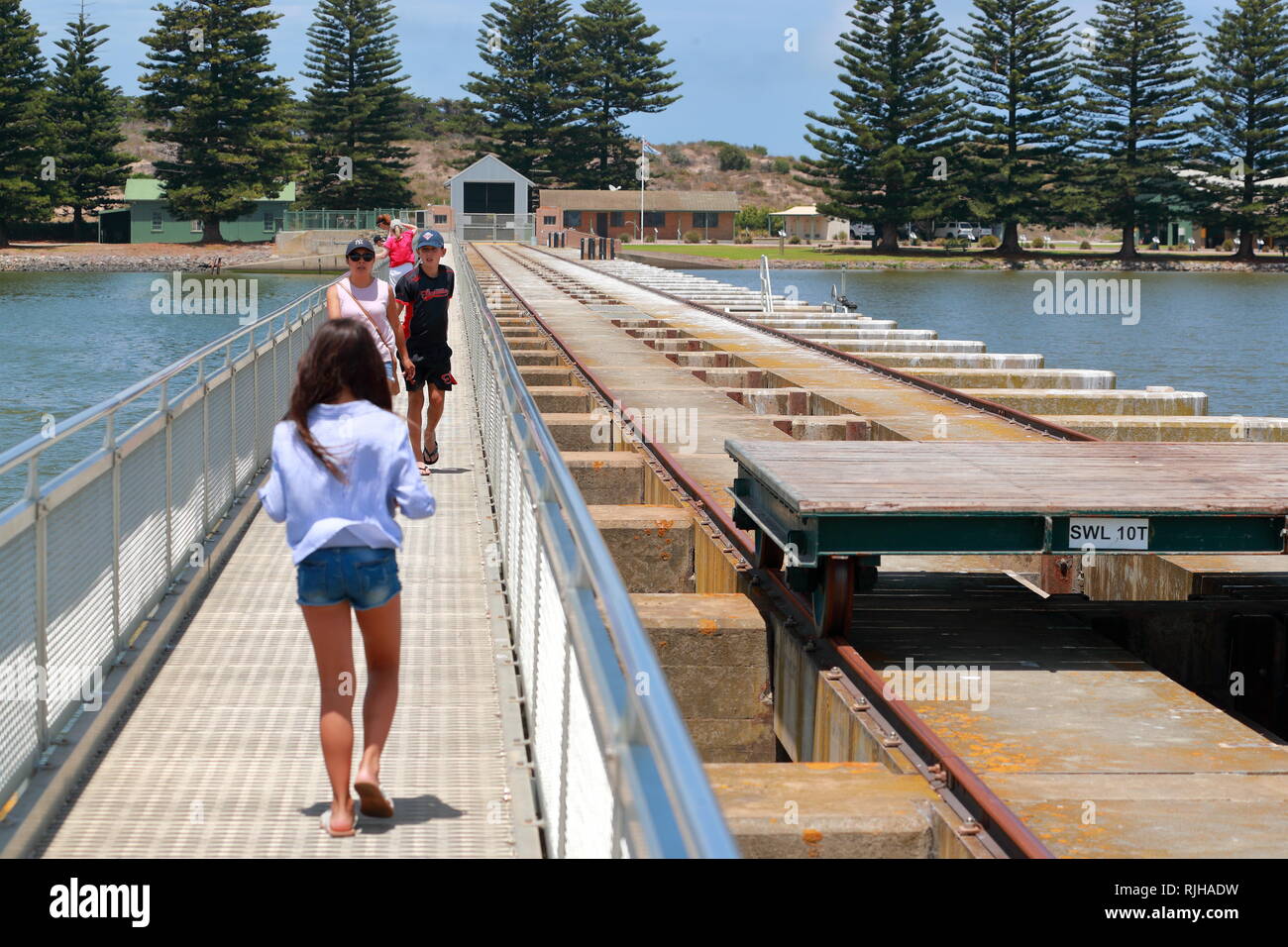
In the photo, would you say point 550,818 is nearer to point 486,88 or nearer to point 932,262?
point 932,262

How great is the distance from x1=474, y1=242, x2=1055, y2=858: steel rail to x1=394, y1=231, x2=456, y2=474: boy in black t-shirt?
8.24ft

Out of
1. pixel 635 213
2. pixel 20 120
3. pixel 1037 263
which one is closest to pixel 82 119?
pixel 20 120

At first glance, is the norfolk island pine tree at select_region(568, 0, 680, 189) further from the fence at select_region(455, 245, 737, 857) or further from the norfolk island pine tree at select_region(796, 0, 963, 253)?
the fence at select_region(455, 245, 737, 857)

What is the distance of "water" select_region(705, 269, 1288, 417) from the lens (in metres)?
53.2

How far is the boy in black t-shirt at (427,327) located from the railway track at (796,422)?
2.44 m

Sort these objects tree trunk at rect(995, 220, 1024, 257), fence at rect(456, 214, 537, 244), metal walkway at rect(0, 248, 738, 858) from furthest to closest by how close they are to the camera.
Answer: tree trunk at rect(995, 220, 1024, 257) < fence at rect(456, 214, 537, 244) < metal walkway at rect(0, 248, 738, 858)

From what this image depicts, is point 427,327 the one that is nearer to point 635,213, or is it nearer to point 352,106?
point 352,106

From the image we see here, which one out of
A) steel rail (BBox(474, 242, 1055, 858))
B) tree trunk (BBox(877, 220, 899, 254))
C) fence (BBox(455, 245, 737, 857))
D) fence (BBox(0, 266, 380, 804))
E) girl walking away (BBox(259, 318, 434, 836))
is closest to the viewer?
fence (BBox(455, 245, 737, 857))

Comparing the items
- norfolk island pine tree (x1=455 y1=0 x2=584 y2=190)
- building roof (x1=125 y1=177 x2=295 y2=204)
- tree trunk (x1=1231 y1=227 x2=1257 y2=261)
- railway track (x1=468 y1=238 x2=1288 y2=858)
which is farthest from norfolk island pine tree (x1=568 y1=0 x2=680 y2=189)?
railway track (x1=468 y1=238 x2=1288 y2=858)

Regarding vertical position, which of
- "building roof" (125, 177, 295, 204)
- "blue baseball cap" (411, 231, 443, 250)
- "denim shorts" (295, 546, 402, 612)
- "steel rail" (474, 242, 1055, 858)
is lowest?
"steel rail" (474, 242, 1055, 858)

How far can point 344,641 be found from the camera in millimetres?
6082
